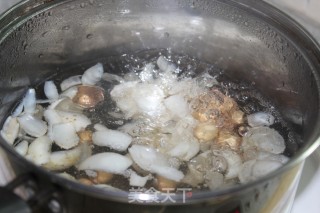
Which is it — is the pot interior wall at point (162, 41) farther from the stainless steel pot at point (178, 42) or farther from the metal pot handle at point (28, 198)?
the metal pot handle at point (28, 198)

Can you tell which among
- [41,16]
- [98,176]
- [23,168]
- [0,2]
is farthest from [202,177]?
[0,2]

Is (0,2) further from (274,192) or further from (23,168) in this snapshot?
(274,192)

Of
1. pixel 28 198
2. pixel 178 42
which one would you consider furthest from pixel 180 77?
pixel 28 198

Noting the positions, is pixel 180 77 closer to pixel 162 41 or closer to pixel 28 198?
pixel 162 41

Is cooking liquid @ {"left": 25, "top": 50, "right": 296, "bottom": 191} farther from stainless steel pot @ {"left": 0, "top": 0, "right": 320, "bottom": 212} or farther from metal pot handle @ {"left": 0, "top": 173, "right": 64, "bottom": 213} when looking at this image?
metal pot handle @ {"left": 0, "top": 173, "right": 64, "bottom": 213}

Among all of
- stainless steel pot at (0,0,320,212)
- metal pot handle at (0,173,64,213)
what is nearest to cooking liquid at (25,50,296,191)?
stainless steel pot at (0,0,320,212)

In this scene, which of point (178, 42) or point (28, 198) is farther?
point (178, 42)

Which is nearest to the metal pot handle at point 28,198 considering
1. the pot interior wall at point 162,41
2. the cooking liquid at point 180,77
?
the cooking liquid at point 180,77
